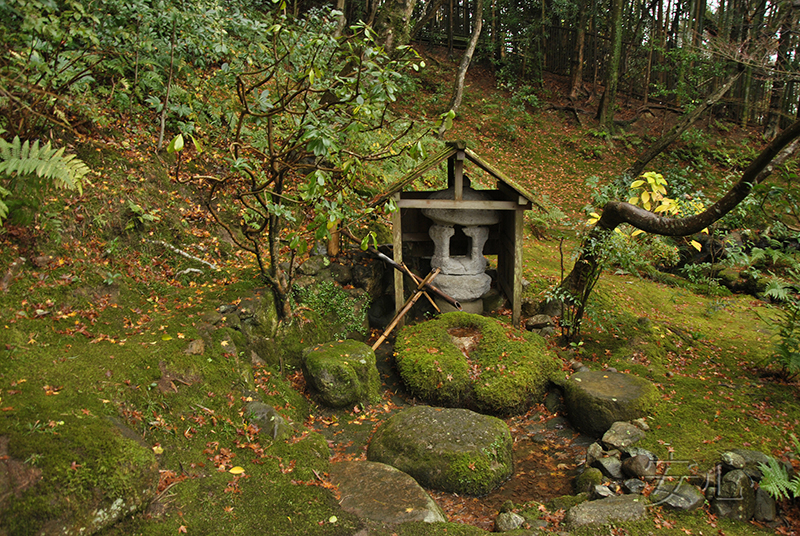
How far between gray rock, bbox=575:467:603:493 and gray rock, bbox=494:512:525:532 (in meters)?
0.86

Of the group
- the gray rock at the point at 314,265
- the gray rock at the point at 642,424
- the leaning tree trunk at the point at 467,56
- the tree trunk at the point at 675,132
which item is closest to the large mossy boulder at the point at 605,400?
the gray rock at the point at 642,424

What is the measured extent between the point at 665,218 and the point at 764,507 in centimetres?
390

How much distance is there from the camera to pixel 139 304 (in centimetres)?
571

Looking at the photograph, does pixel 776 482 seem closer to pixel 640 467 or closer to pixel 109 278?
pixel 640 467

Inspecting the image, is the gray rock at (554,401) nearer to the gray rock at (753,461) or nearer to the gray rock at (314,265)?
the gray rock at (753,461)

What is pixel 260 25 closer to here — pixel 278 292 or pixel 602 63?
pixel 278 292

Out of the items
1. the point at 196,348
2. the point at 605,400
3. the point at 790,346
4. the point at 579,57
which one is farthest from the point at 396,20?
the point at 579,57

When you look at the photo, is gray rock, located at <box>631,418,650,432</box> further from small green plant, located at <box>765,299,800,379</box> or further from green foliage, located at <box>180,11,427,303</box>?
green foliage, located at <box>180,11,427,303</box>

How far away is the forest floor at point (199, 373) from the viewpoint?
371 cm

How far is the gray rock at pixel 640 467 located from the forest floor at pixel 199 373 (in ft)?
1.44

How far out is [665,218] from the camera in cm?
694

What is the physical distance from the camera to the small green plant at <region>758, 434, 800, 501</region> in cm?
411

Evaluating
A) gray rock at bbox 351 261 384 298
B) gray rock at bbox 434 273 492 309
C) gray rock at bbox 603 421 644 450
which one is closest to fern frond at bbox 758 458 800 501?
gray rock at bbox 603 421 644 450

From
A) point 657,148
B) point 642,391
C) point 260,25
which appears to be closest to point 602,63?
point 657,148
